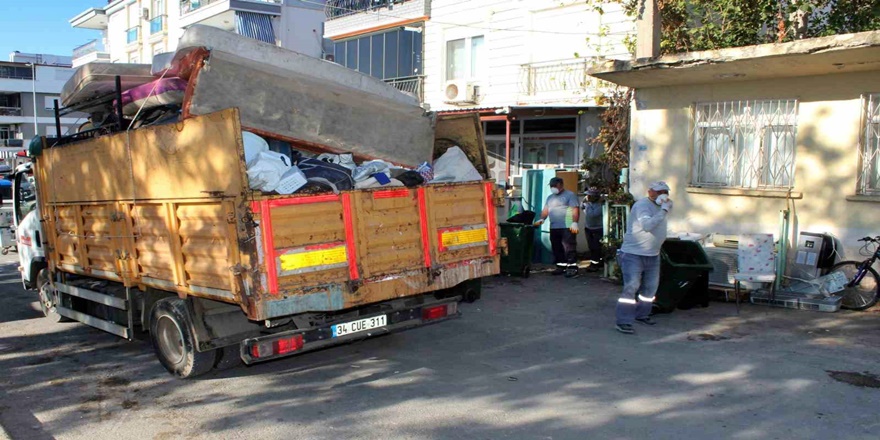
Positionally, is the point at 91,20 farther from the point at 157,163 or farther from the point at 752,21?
the point at 157,163

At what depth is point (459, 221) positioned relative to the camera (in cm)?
630

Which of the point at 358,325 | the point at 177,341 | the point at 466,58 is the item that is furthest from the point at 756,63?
the point at 466,58

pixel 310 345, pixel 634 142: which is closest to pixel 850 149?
pixel 634 142

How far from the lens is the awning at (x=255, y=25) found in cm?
2920

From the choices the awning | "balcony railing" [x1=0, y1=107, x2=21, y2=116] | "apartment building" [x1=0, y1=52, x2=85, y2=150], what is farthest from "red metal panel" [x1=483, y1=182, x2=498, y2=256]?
"balcony railing" [x1=0, y1=107, x2=21, y2=116]

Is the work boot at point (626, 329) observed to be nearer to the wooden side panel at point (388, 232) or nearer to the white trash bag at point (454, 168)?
the white trash bag at point (454, 168)

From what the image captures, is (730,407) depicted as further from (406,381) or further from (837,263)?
(837,263)

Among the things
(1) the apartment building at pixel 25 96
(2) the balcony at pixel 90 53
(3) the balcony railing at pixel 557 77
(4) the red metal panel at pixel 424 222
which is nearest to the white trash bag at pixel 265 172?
(4) the red metal panel at pixel 424 222

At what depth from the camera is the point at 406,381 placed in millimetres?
5953

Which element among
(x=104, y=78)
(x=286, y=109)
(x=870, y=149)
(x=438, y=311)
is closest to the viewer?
(x=286, y=109)

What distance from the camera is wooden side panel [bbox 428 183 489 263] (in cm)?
609

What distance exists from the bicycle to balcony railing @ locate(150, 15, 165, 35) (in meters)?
36.4

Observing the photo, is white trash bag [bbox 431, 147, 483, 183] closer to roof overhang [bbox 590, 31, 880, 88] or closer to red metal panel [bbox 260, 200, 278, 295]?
red metal panel [bbox 260, 200, 278, 295]

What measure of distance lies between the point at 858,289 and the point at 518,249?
15.7ft
